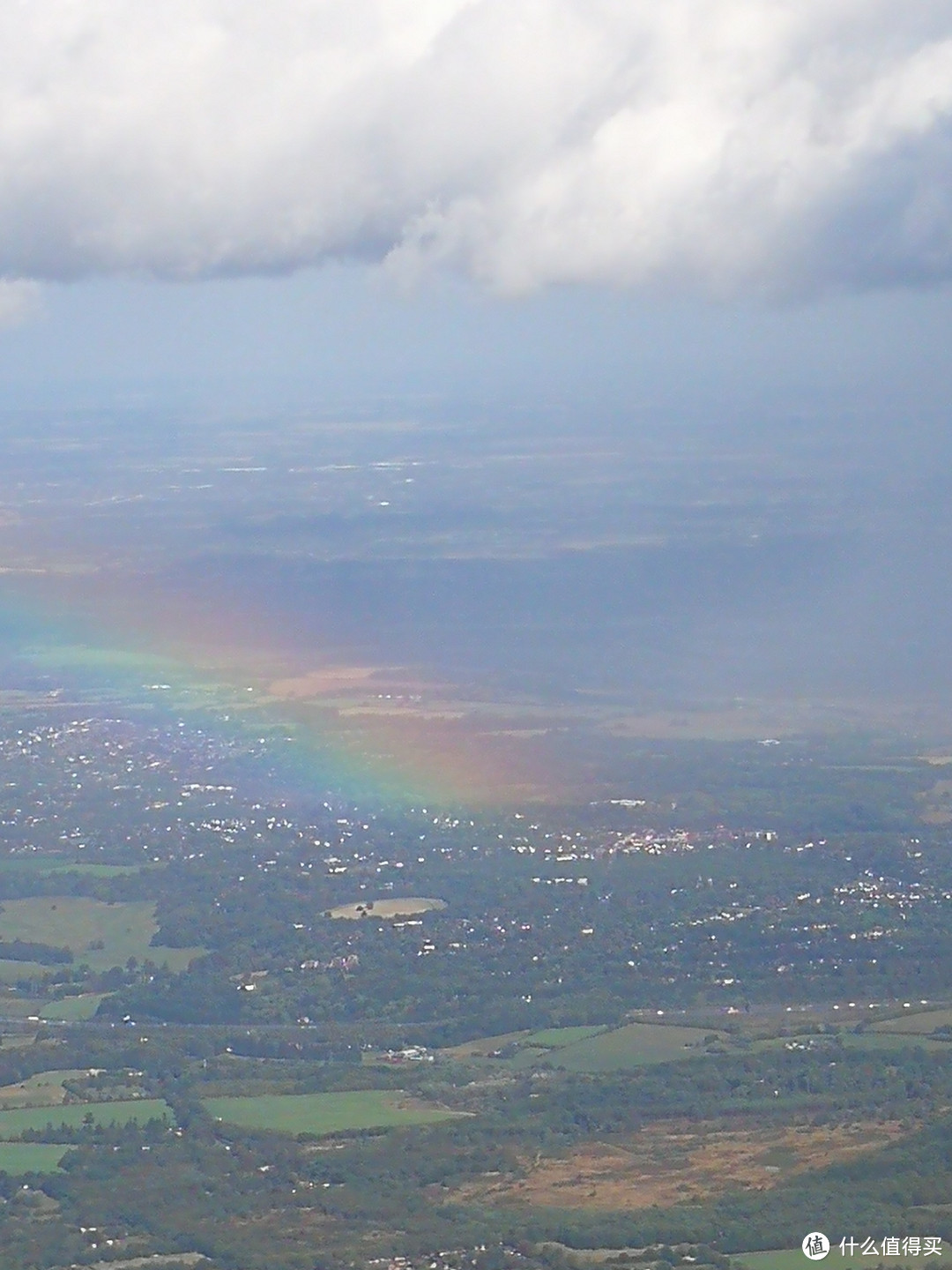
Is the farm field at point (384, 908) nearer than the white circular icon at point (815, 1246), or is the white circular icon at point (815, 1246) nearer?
the white circular icon at point (815, 1246)

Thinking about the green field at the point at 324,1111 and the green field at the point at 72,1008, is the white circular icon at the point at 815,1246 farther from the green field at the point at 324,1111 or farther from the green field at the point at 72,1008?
the green field at the point at 72,1008

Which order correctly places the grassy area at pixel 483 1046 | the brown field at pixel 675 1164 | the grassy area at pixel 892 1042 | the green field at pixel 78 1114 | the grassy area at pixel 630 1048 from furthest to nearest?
the grassy area at pixel 483 1046, the grassy area at pixel 892 1042, the grassy area at pixel 630 1048, the green field at pixel 78 1114, the brown field at pixel 675 1164

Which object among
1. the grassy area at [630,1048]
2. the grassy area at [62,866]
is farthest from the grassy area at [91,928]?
the grassy area at [630,1048]

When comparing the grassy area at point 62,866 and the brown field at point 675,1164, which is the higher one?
the grassy area at point 62,866

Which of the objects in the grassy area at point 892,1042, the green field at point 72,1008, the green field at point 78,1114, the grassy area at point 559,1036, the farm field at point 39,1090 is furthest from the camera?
the green field at point 72,1008

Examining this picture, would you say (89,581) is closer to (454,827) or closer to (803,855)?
(454,827)

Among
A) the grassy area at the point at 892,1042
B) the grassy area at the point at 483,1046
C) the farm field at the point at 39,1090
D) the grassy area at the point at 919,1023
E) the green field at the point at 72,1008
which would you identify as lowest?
the grassy area at the point at 892,1042

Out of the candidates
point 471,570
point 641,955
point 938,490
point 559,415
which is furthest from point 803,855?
point 559,415

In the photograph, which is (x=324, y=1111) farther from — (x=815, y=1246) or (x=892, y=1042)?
(x=815, y=1246)
